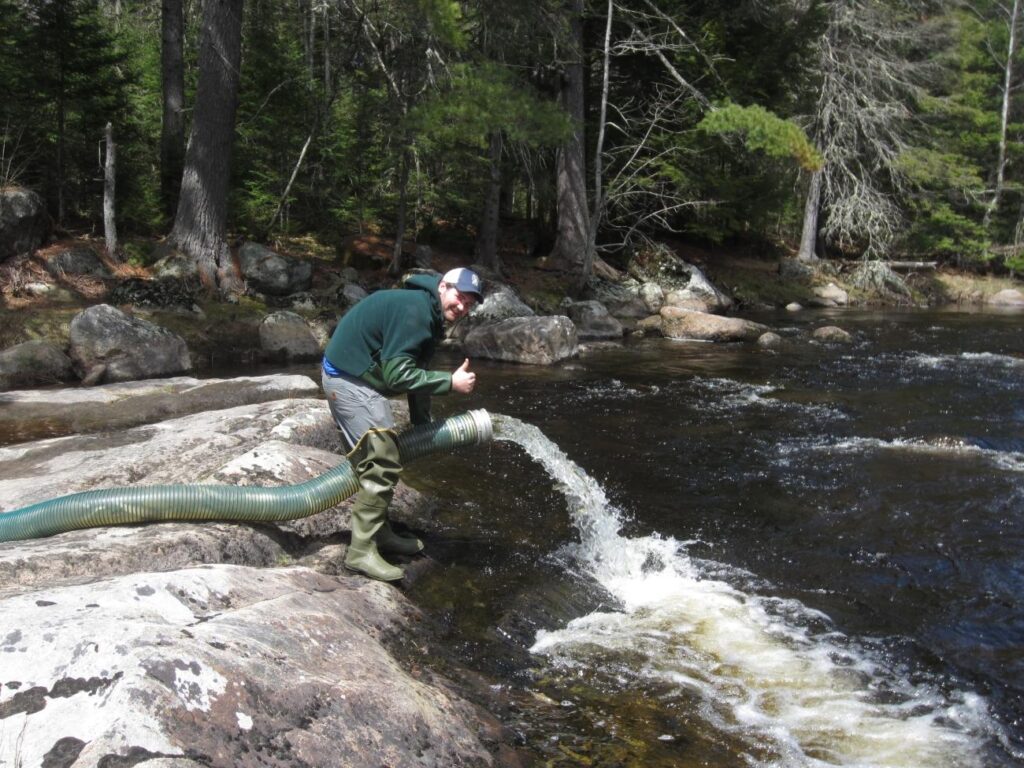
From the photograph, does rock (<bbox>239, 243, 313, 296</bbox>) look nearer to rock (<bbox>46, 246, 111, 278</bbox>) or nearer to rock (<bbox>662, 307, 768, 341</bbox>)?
rock (<bbox>46, 246, 111, 278</bbox>)

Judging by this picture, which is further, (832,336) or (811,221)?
(811,221)

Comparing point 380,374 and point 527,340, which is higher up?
point 380,374

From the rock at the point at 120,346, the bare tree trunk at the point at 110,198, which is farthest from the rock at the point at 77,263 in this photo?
the rock at the point at 120,346

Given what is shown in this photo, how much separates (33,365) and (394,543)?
876 centimetres

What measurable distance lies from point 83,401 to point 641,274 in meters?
17.4

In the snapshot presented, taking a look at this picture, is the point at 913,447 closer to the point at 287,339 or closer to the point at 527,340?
the point at 527,340

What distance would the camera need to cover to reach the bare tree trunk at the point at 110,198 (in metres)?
14.9

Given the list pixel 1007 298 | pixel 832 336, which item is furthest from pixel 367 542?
pixel 1007 298

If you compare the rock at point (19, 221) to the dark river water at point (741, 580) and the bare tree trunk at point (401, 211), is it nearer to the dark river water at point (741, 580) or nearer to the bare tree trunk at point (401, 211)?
the bare tree trunk at point (401, 211)

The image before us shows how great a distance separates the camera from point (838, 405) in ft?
37.9

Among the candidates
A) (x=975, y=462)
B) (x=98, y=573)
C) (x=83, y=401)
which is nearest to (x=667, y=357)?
(x=975, y=462)

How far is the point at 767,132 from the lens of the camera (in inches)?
711

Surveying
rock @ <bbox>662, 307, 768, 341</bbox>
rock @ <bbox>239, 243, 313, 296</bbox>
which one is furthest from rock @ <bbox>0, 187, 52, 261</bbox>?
rock @ <bbox>662, 307, 768, 341</bbox>

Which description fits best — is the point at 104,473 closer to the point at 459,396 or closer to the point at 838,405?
the point at 459,396
